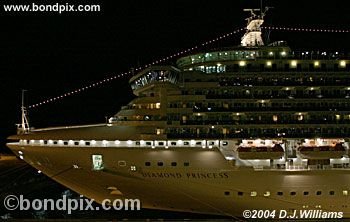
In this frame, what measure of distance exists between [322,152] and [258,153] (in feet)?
8.27

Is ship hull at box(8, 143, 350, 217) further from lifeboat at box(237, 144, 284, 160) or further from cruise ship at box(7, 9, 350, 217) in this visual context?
lifeboat at box(237, 144, 284, 160)

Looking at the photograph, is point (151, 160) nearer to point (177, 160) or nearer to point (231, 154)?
point (177, 160)

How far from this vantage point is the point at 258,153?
54.9 ft

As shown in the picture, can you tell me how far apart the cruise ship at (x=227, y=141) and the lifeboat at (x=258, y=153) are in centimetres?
4

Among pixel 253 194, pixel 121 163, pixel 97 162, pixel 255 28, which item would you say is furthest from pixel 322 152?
pixel 97 162

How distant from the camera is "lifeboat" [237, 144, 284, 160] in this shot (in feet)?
54.9

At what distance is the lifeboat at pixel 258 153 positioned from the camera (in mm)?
16734

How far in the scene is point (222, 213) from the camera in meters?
17.9

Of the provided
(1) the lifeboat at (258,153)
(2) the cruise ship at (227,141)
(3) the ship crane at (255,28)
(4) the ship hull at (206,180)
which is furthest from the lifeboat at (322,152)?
(3) the ship crane at (255,28)

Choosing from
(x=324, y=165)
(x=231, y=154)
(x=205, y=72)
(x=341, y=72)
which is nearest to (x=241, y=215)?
(x=231, y=154)

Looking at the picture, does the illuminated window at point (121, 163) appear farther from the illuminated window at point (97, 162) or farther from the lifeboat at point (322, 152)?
the lifeboat at point (322, 152)

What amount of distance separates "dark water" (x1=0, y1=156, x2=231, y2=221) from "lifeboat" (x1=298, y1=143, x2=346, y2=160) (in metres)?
4.26

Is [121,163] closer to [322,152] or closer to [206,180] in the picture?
[206,180]

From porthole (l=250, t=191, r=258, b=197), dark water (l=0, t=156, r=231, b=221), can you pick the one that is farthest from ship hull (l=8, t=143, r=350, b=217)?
dark water (l=0, t=156, r=231, b=221)
